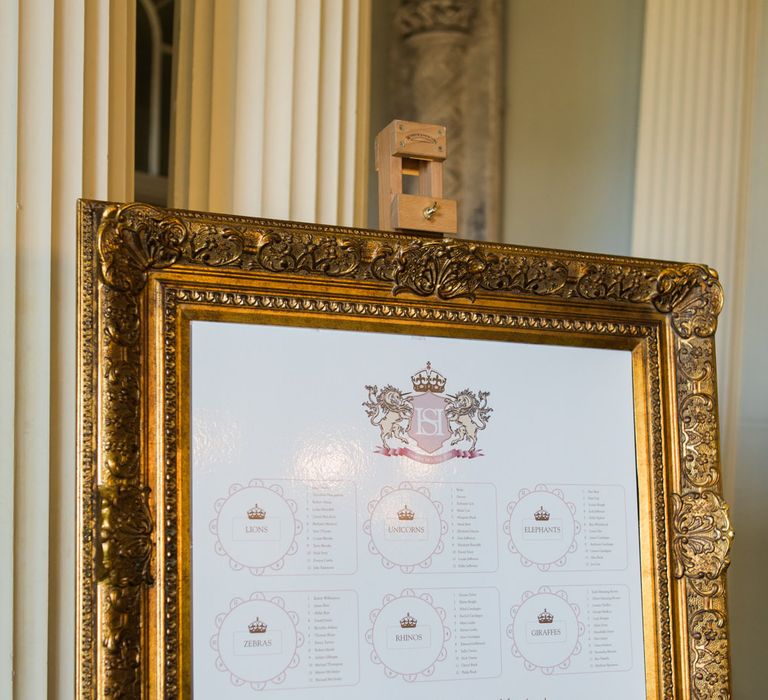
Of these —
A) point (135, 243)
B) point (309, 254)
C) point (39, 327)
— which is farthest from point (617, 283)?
point (39, 327)

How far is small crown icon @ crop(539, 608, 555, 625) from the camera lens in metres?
1.51

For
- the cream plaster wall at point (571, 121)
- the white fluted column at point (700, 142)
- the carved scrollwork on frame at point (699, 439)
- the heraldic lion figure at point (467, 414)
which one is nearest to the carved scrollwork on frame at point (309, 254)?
the heraldic lion figure at point (467, 414)

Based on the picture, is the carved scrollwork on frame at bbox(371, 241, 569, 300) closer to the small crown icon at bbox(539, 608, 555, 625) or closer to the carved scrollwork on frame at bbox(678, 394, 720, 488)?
the carved scrollwork on frame at bbox(678, 394, 720, 488)

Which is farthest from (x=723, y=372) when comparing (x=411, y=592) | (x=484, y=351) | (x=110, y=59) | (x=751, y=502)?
(x=110, y=59)

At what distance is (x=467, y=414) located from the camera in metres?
1.52

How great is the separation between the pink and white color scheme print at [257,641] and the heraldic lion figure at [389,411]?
266 mm

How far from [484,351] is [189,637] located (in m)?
0.56

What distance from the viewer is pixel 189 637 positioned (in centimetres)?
132

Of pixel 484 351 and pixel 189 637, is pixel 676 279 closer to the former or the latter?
pixel 484 351

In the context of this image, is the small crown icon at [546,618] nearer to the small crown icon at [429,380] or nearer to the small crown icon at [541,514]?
the small crown icon at [541,514]

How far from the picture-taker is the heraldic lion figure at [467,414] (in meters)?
1.51

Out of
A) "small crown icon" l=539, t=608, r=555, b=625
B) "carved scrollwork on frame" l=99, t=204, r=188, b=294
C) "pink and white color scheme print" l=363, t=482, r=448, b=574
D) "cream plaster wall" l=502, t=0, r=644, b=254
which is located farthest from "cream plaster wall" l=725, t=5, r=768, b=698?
"carved scrollwork on frame" l=99, t=204, r=188, b=294

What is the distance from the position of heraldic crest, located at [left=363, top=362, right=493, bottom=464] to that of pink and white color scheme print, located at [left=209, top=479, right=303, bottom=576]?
6.4 inches

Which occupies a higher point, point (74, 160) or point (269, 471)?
point (74, 160)
